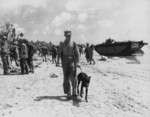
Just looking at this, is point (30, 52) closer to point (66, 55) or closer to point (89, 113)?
point (66, 55)

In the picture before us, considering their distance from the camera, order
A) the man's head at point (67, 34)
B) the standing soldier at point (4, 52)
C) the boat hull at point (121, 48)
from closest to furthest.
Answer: the man's head at point (67, 34) < the standing soldier at point (4, 52) < the boat hull at point (121, 48)

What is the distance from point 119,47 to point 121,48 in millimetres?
478

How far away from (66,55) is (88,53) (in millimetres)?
16618

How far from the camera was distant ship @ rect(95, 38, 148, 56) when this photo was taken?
34.7 m

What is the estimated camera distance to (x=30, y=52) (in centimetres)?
1340

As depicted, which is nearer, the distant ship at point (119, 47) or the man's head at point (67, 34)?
the man's head at point (67, 34)

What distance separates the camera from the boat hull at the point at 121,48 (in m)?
34.7

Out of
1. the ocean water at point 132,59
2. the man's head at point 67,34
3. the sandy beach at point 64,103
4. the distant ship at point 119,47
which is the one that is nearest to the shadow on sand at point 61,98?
the sandy beach at point 64,103

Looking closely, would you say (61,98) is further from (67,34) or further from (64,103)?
(67,34)

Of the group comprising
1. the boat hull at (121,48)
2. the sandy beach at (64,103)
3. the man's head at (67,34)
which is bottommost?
the sandy beach at (64,103)

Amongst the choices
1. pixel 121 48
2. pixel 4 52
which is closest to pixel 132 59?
pixel 121 48

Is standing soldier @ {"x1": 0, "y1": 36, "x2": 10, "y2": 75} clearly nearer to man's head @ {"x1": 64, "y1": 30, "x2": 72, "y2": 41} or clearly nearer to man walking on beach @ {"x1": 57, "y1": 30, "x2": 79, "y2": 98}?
man walking on beach @ {"x1": 57, "y1": 30, "x2": 79, "y2": 98}

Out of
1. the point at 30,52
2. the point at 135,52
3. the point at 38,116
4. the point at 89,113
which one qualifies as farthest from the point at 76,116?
the point at 135,52

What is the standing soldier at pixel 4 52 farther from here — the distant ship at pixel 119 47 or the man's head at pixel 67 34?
the distant ship at pixel 119 47
